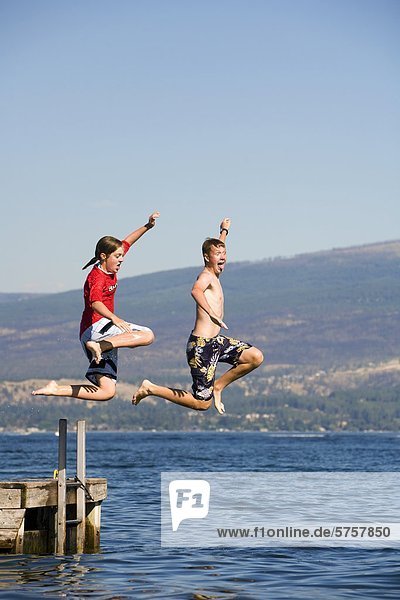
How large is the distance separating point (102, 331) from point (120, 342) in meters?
0.43

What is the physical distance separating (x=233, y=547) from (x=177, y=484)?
6.65 m

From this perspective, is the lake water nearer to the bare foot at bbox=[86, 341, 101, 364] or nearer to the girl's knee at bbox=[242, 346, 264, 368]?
the girl's knee at bbox=[242, 346, 264, 368]

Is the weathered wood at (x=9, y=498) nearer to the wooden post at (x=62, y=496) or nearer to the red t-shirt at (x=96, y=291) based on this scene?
the wooden post at (x=62, y=496)

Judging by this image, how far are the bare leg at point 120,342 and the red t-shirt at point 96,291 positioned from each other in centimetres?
38

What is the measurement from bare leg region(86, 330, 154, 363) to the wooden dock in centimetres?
588

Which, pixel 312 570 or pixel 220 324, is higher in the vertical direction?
pixel 220 324

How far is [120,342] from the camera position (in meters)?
19.8

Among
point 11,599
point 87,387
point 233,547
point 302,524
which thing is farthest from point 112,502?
point 87,387

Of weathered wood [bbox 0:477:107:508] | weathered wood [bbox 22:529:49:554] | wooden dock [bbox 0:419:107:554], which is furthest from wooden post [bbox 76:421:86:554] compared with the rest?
weathered wood [bbox 22:529:49:554]

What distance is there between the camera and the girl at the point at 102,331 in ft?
65.0

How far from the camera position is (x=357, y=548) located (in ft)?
→ 100

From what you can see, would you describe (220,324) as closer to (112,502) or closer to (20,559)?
(20,559)

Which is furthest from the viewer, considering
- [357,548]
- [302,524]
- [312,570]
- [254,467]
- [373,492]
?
[254,467]

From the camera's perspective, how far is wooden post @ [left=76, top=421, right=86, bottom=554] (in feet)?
86.6
